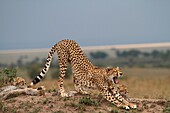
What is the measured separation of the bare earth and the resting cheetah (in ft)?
0.66

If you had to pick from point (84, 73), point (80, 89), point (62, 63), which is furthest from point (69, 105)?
point (62, 63)

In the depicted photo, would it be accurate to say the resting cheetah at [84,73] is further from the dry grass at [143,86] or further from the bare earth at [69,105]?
the dry grass at [143,86]

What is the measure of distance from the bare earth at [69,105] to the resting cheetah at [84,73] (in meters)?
0.20

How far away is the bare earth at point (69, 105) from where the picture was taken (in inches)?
296

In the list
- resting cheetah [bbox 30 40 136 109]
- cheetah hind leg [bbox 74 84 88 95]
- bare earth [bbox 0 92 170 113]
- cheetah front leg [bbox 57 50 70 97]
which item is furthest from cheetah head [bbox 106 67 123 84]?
cheetah front leg [bbox 57 50 70 97]

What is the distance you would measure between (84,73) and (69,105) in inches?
36.5

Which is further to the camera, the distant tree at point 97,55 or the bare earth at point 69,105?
the distant tree at point 97,55

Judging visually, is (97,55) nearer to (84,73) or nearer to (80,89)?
(80,89)

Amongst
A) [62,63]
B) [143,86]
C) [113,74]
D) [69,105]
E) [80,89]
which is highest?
[62,63]

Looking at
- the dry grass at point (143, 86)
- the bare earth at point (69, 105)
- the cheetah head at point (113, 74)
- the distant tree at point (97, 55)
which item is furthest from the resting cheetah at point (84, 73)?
the distant tree at point (97, 55)

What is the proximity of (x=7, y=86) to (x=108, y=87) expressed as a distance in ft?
6.63

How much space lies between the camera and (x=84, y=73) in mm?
8391

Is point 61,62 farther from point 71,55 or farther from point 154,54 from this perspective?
point 154,54

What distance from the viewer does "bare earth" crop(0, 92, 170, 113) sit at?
752cm
